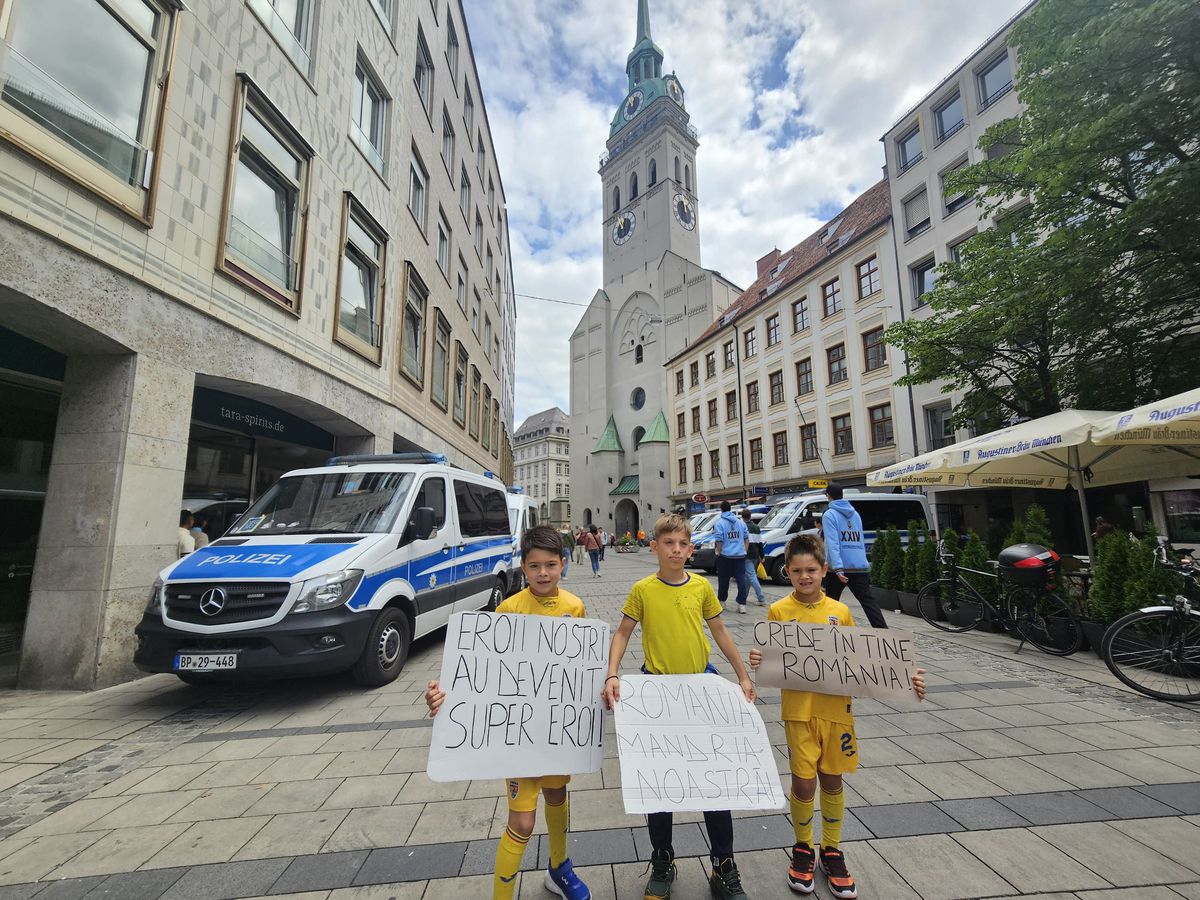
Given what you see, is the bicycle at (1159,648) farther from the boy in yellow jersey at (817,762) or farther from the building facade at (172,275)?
the building facade at (172,275)

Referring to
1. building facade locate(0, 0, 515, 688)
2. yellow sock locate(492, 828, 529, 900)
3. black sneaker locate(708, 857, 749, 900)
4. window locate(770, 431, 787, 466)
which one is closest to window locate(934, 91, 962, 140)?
window locate(770, 431, 787, 466)

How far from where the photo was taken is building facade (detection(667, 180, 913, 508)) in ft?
77.2

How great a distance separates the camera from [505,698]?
220 cm

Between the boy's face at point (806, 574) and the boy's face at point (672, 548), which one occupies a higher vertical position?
the boy's face at point (672, 548)

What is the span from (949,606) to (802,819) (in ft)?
23.3

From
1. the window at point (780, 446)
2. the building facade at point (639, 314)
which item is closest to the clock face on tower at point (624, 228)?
the building facade at point (639, 314)

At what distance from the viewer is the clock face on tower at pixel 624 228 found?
54094 millimetres

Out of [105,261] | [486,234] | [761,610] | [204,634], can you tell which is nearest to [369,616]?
[204,634]

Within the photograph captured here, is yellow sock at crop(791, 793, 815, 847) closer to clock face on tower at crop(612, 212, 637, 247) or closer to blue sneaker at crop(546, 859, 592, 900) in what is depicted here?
blue sneaker at crop(546, 859, 592, 900)

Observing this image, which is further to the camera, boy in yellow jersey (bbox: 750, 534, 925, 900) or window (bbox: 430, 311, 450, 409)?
window (bbox: 430, 311, 450, 409)

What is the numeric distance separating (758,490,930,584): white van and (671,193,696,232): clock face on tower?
42.3m

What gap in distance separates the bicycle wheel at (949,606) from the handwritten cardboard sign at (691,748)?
7.01 m

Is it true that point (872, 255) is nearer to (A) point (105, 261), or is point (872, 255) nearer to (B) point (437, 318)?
(B) point (437, 318)

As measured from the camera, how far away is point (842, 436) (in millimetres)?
25281
